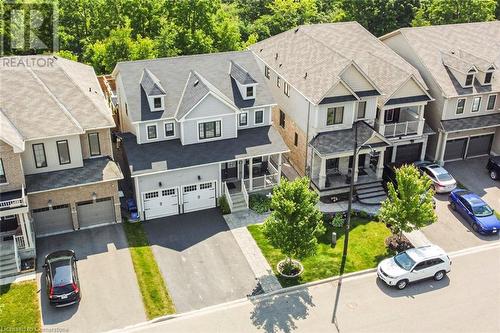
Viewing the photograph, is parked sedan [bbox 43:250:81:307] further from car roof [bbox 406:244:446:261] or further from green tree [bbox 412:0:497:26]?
green tree [bbox 412:0:497:26]

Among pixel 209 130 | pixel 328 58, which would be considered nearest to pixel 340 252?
pixel 209 130

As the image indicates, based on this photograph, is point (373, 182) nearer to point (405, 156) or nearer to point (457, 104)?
point (405, 156)

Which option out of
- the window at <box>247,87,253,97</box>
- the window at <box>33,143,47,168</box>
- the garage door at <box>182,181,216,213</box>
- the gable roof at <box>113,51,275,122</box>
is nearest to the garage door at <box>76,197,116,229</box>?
the window at <box>33,143,47,168</box>

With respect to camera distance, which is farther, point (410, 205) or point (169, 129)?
point (169, 129)

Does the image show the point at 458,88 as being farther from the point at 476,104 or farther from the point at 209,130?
the point at 209,130

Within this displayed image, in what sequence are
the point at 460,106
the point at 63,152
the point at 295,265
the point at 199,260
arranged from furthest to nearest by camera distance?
the point at 460,106, the point at 63,152, the point at 199,260, the point at 295,265

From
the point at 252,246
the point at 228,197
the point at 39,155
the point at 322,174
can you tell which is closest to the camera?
the point at 39,155
